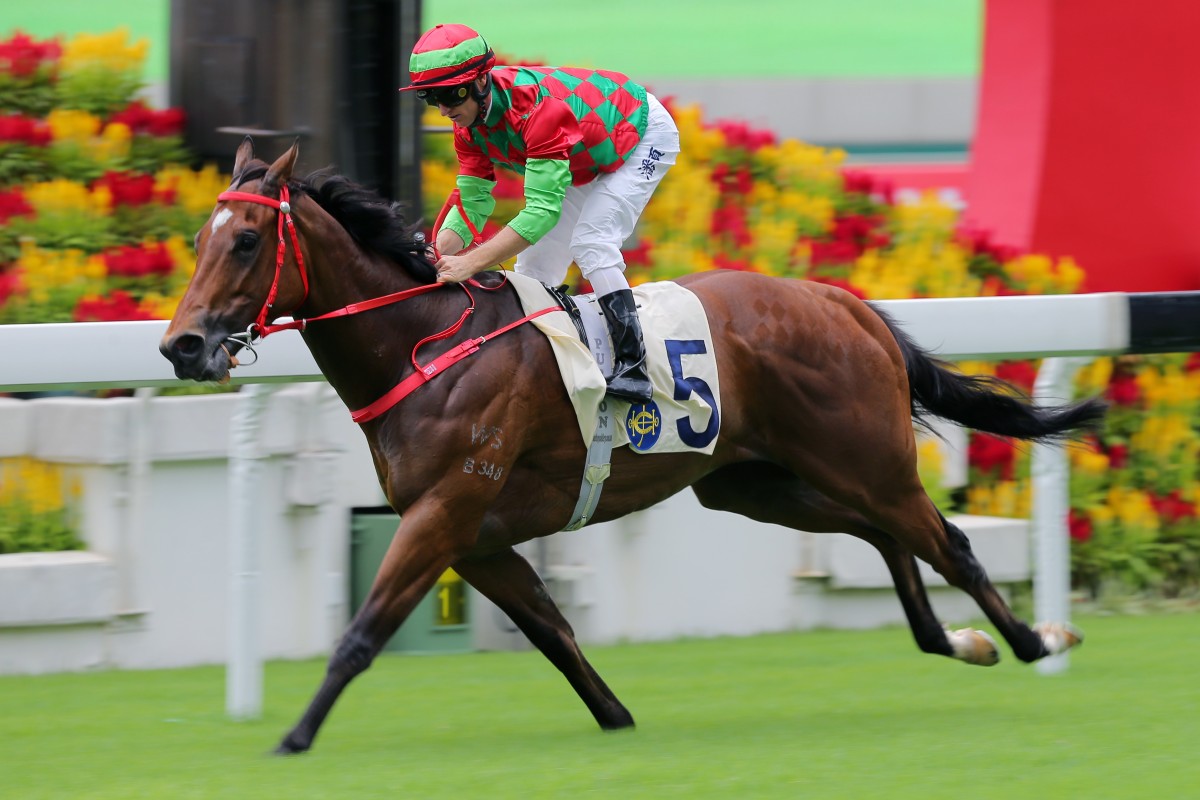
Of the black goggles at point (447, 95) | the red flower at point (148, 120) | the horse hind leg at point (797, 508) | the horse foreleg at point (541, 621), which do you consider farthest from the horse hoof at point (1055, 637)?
the red flower at point (148, 120)

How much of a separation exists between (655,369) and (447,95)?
37.6 inches

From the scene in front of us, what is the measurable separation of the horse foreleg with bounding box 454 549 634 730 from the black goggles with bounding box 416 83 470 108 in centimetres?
128

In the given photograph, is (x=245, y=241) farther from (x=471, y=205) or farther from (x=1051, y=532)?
(x=1051, y=532)

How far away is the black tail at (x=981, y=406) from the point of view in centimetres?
543

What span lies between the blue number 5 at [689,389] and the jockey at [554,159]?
0.38 ft

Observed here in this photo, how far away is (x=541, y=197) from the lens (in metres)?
4.61

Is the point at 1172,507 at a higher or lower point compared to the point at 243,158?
lower

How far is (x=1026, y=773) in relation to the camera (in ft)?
13.4

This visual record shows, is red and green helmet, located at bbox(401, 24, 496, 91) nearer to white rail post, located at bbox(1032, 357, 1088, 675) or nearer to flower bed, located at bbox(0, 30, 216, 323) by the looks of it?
white rail post, located at bbox(1032, 357, 1088, 675)

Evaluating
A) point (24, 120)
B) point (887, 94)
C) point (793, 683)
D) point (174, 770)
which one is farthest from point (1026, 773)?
point (887, 94)

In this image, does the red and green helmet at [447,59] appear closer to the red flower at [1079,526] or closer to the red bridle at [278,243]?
the red bridle at [278,243]

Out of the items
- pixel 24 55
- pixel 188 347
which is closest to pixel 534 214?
pixel 188 347

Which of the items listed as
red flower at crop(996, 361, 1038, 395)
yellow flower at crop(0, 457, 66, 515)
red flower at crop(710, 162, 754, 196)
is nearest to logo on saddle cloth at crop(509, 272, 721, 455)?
yellow flower at crop(0, 457, 66, 515)

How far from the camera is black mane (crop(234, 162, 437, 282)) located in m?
4.67
